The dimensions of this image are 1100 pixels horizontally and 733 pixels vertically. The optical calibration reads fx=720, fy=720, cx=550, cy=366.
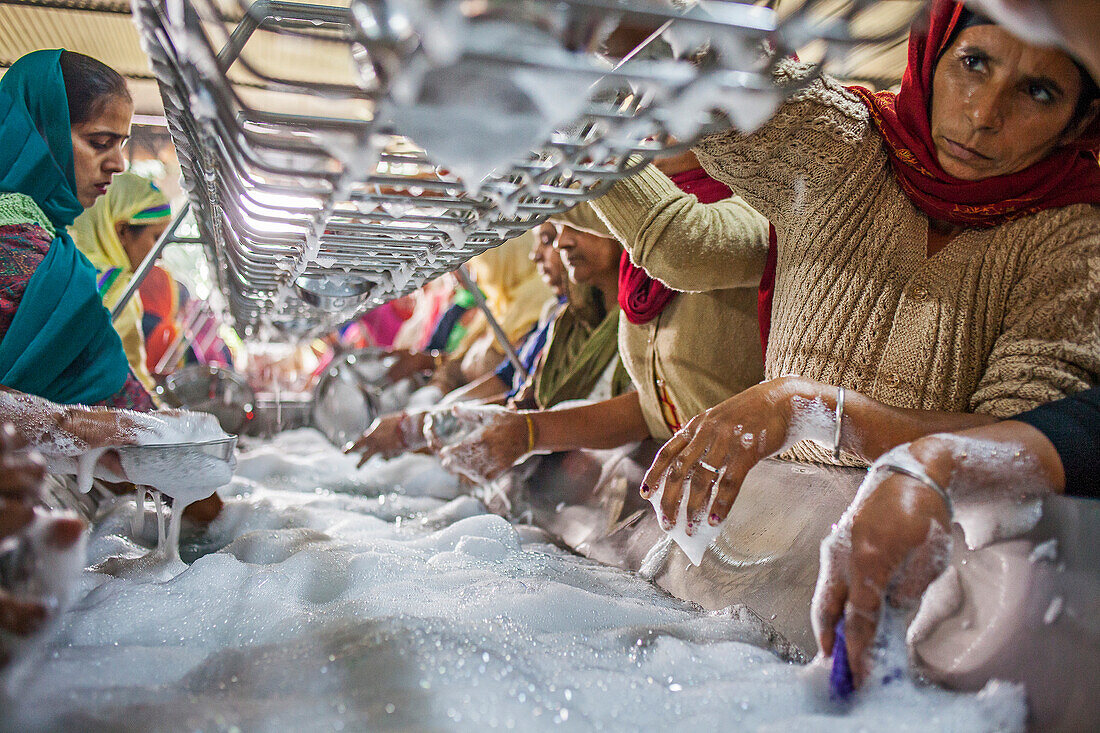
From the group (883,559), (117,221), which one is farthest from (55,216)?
(883,559)

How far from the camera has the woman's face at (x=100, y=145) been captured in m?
1.56

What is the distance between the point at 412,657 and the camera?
78 cm

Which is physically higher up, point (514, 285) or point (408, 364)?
point (514, 285)

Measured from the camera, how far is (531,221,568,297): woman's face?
255 centimetres

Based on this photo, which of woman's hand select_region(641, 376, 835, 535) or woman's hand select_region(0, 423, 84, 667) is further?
woman's hand select_region(641, 376, 835, 535)

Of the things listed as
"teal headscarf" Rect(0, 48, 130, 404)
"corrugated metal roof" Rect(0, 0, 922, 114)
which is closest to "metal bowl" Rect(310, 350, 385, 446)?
"corrugated metal roof" Rect(0, 0, 922, 114)

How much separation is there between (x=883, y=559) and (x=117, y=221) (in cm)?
253

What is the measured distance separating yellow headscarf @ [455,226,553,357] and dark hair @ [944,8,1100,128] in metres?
2.42

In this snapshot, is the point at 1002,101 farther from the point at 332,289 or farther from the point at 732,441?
the point at 332,289

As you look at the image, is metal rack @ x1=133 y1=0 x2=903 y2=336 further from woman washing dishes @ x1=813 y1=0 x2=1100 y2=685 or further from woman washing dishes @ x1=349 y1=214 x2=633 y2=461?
woman washing dishes @ x1=349 y1=214 x2=633 y2=461

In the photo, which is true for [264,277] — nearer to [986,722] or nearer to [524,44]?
[524,44]

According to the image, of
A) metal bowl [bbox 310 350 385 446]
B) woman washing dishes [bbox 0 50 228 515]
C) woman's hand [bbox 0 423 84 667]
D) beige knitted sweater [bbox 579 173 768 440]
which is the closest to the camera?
woman's hand [bbox 0 423 84 667]

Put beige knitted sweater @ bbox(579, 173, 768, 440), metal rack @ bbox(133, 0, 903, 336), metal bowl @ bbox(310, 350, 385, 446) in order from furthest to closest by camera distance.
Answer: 1. metal bowl @ bbox(310, 350, 385, 446)
2. beige knitted sweater @ bbox(579, 173, 768, 440)
3. metal rack @ bbox(133, 0, 903, 336)

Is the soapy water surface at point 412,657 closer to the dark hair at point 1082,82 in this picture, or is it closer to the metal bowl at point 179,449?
the metal bowl at point 179,449
